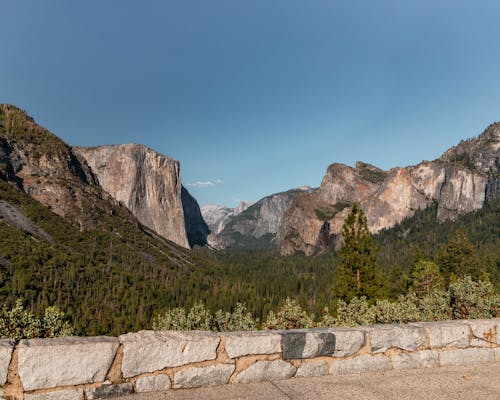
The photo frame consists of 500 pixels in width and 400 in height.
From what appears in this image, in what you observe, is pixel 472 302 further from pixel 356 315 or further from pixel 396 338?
pixel 396 338

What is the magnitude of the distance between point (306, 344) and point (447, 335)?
11.8ft

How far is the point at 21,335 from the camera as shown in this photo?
58.6ft

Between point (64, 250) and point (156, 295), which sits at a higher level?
point (64, 250)

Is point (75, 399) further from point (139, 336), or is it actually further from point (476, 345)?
point (476, 345)

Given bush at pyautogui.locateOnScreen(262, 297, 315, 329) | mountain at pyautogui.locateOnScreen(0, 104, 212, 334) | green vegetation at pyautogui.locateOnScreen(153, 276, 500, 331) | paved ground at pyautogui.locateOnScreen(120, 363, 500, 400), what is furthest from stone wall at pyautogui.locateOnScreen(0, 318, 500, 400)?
mountain at pyautogui.locateOnScreen(0, 104, 212, 334)

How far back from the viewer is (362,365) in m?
7.34

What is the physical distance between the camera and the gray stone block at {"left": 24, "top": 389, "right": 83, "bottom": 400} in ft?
16.9

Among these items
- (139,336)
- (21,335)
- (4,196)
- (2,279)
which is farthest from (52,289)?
(139,336)

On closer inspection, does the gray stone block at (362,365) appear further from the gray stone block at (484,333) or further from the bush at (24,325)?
the bush at (24,325)

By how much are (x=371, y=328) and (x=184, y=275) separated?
636 feet

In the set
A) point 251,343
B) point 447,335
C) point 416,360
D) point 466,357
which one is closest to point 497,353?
point 466,357

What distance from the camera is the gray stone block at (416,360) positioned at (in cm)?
756

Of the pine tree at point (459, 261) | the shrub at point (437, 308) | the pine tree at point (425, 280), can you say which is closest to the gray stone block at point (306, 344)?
the shrub at point (437, 308)

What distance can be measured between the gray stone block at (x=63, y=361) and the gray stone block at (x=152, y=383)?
1.99ft
